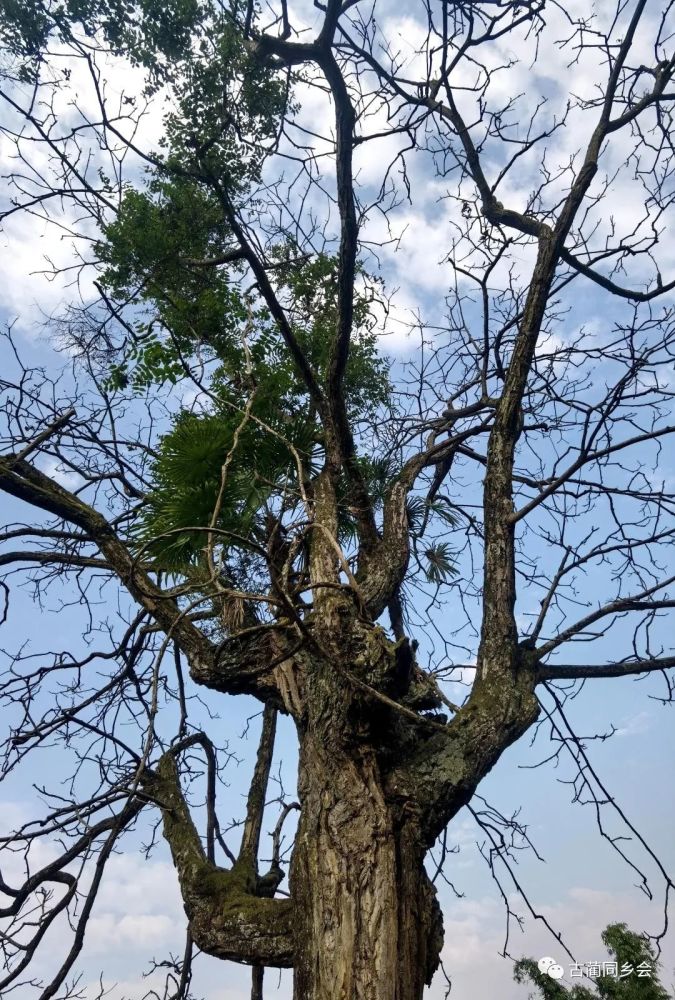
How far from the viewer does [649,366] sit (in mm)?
4324

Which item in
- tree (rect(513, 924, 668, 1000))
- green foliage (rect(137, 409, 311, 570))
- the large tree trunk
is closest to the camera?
the large tree trunk

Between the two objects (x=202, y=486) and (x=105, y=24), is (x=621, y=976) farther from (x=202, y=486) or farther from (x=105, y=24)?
(x=105, y=24)

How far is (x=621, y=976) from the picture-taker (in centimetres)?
770

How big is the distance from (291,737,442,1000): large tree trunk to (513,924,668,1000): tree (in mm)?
5912

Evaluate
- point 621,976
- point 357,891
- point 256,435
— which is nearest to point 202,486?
point 256,435

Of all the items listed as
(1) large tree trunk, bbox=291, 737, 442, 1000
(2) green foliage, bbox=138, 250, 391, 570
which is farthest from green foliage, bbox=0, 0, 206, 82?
(1) large tree trunk, bbox=291, 737, 442, 1000

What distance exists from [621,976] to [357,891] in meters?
6.62

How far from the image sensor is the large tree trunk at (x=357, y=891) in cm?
266

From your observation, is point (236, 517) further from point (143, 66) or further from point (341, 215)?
point (143, 66)

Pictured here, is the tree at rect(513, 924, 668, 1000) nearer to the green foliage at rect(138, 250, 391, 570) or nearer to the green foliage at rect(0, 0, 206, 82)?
the green foliage at rect(138, 250, 391, 570)

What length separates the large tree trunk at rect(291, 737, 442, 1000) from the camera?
266 centimetres

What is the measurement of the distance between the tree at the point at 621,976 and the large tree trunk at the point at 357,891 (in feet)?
19.4

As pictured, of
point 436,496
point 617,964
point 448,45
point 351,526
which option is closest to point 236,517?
point 351,526

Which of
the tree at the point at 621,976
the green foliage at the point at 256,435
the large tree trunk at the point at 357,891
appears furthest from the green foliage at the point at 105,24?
the tree at the point at 621,976
